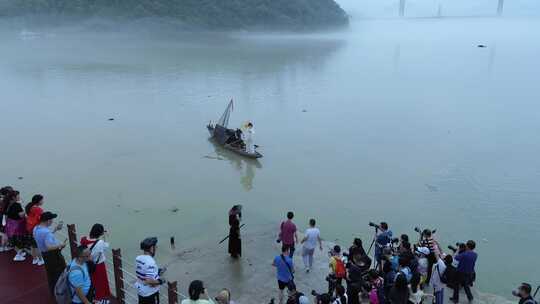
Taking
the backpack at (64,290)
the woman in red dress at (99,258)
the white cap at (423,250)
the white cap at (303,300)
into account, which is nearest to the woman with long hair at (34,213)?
the woman in red dress at (99,258)

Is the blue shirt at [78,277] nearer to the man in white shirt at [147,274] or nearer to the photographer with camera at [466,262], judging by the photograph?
the man in white shirt at [147,274]

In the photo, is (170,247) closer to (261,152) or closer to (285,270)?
(285,270)

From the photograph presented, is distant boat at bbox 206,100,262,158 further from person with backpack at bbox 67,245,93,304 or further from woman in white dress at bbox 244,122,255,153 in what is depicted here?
person with backpack at bbox 67,245,93,304

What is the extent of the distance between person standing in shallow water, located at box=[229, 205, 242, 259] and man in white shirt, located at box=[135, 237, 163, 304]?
3.22 m

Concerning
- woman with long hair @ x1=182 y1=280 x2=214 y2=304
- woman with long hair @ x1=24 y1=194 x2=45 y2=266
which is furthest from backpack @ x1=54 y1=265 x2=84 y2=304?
woman with long hair @ x1=24 y1=194 x2=45 y2=266

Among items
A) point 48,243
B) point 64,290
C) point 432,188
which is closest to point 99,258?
point 64,290

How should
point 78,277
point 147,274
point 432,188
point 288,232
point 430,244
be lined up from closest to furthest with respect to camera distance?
point 78,277
point 147,274
point 430,244
point 288,232
point 432,188

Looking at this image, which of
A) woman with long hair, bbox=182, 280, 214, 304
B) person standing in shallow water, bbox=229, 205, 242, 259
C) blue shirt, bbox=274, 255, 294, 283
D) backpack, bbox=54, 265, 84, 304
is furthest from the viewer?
person standing in shallow water, bbox=229, 205, 242, 259

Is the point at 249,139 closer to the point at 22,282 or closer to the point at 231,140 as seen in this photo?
the point at 231,140

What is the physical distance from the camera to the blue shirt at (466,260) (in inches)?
261

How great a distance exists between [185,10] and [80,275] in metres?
83.6

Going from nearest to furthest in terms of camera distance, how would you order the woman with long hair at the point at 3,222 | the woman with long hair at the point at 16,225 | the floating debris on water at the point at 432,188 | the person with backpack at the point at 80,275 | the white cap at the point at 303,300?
the person with backpack at the point at 80,275 < the white cap at the point at 303,300 < the woman with long hair at the point at 16,225 < the woman with long hair at the point at 3,222 < the floating debris on water at the point at 432,188

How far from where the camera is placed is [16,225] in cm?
636

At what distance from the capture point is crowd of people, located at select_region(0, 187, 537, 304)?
4.75 metres
